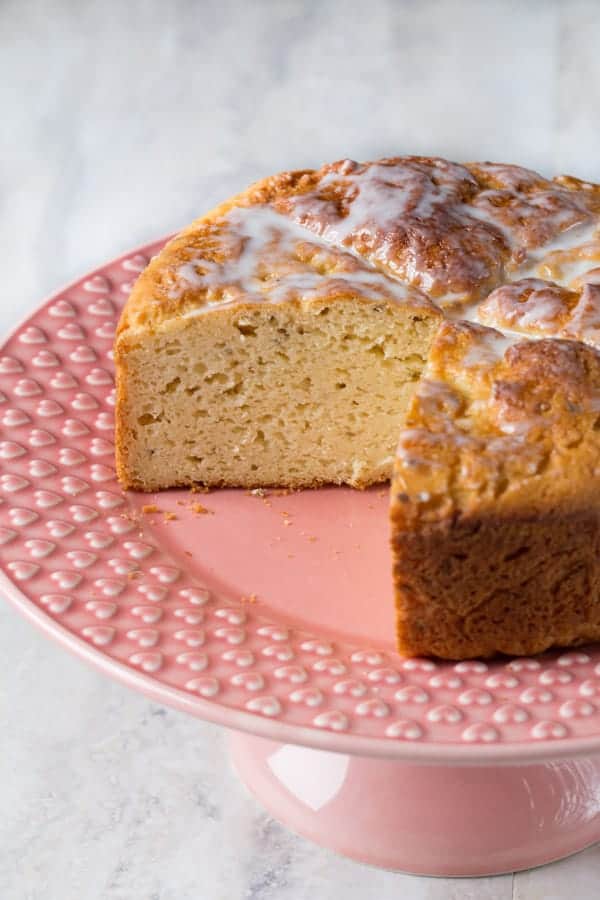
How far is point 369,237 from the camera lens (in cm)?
388

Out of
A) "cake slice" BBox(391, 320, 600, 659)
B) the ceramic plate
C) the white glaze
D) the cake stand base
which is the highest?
the white glaze

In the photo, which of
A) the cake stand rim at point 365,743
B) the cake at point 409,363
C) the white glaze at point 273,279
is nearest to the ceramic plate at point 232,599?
the cake stand rim at point 365,743

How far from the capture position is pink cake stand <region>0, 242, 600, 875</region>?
9.23 ft

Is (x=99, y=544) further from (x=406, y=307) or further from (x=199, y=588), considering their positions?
(x=406, y=307)

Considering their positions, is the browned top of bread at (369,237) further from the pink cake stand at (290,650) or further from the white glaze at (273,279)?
the pink cake stand at (290,650)

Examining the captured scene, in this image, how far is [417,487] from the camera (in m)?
2.92

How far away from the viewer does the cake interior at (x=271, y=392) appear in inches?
145

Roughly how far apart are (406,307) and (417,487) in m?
0.88

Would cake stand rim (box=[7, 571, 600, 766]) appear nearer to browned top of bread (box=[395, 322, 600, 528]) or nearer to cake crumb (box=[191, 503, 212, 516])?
browned top of bread (box=[395, 322, 600, 528])

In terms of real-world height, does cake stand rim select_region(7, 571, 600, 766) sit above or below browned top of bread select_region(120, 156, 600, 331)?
below

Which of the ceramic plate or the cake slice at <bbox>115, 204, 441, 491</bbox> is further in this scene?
the cake slice at <bbox>115, 204, 441, 491</bbox>

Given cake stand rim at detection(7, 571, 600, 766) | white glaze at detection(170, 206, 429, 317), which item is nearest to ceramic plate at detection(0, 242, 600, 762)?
cake stand rim at detection(7, 571, 600, 766)

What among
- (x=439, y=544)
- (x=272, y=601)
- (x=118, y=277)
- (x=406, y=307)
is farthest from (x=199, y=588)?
(x=118, y=277)

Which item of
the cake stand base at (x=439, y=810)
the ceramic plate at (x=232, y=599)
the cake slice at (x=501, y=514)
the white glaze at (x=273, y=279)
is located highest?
the white glaze at (x=273, y=279)
